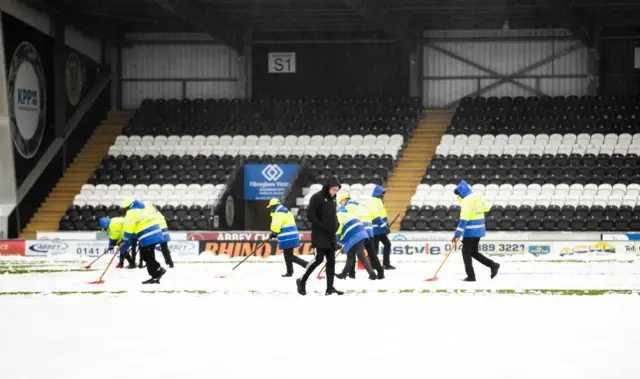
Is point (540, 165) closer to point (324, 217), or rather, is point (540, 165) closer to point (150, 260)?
point (150, 260)

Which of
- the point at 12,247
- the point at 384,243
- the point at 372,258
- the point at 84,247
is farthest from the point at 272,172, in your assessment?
the point at 372,258

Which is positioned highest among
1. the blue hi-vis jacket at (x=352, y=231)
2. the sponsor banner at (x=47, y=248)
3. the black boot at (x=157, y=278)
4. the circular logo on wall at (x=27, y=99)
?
the circular logo on wall at (x=27, y=99)

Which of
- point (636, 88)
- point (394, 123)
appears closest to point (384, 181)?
point (394, 123)

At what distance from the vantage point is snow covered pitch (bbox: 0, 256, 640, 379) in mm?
9867

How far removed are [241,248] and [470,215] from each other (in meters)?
14.5

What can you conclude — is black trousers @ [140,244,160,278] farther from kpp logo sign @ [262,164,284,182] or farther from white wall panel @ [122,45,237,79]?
white wall panel @ [122,45,237,79]

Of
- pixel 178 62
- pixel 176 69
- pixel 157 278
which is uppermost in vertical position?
pixel 178 62

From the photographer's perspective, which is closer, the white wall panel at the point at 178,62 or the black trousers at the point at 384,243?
the black trousers at the point at 384,243

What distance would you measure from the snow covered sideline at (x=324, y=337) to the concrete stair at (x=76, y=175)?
24867mm

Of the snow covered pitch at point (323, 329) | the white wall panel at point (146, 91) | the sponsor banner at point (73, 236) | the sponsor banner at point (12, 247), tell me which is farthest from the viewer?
the white wall panel at point (146, 91)

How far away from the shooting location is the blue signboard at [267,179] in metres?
41.8

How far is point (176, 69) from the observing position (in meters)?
49.4

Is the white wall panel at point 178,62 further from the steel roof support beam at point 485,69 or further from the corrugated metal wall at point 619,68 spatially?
the corrugated metal wall at point 619,68

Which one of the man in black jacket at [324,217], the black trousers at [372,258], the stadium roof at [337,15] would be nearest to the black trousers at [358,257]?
the black trousers at [372,258]
